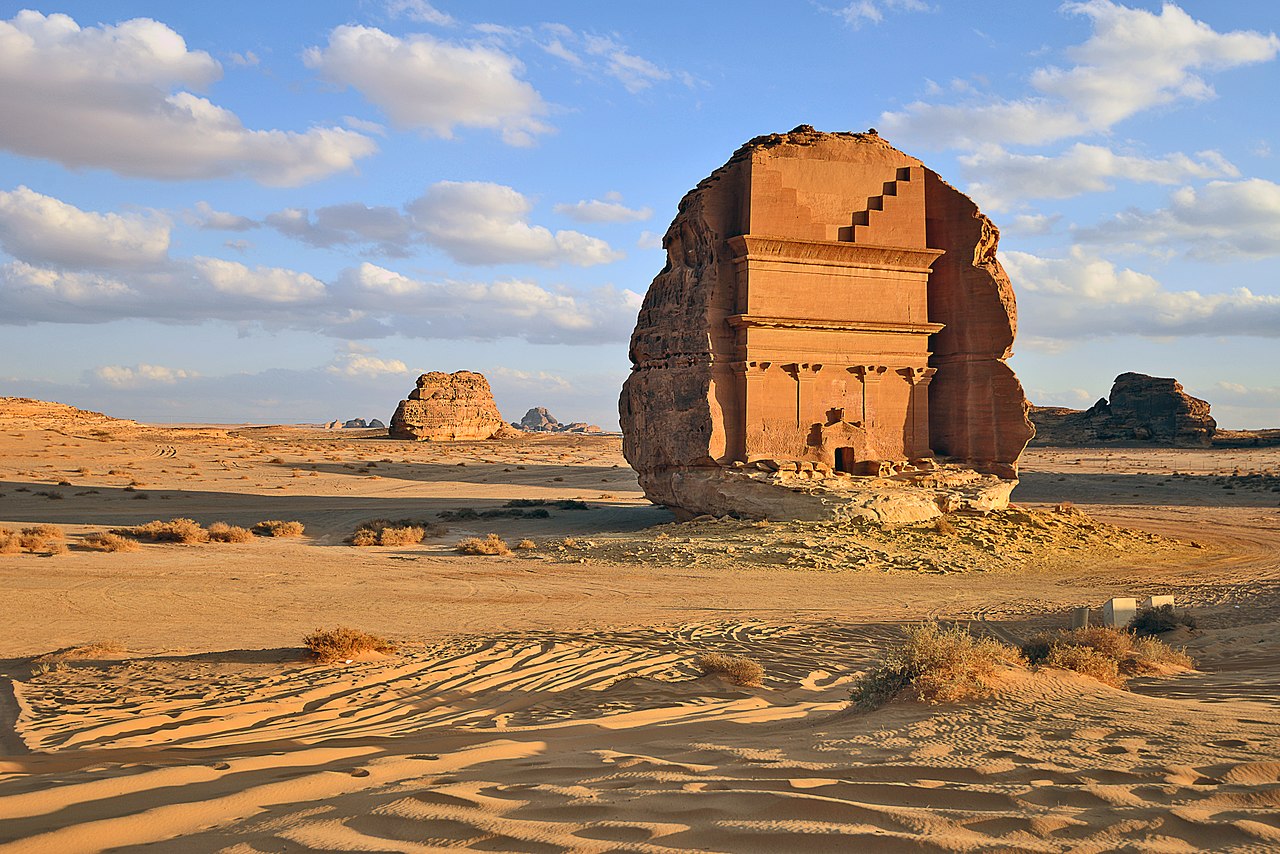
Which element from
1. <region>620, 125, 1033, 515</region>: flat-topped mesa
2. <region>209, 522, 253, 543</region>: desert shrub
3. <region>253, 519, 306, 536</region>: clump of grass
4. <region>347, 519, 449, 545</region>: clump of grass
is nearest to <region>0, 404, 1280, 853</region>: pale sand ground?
<region>209, 522, 253, 543</region>: desert shrub

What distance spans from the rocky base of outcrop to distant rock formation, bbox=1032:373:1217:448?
50717 mm

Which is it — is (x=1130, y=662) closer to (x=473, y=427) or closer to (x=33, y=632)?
(x=33, y=632)

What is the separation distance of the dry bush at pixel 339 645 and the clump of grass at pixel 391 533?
35.4ft

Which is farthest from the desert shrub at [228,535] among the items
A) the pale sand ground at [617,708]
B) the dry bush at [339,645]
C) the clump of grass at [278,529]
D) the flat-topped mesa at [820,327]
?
the dry bush at [339,645]

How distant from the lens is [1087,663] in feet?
23.0

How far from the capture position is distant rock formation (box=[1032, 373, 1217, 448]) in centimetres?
6206

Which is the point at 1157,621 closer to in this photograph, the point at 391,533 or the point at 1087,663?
the point at 1087,663

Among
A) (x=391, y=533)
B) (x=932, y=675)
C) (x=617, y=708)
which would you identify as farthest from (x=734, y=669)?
(x=391, y=533)

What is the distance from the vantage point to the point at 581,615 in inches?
439

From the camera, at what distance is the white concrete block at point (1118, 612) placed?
9.59 m

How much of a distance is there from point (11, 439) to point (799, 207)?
1788 inches

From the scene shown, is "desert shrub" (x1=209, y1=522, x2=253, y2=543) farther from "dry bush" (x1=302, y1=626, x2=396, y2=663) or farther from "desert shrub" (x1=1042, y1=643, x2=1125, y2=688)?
"desert shrub" (x1=1042, y1=643, x2=1125, y2=688)

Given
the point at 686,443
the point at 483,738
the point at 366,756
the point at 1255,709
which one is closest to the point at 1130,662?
the point at 1255,709

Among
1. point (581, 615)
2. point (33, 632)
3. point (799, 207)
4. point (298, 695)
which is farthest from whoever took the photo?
point (799, 207)
